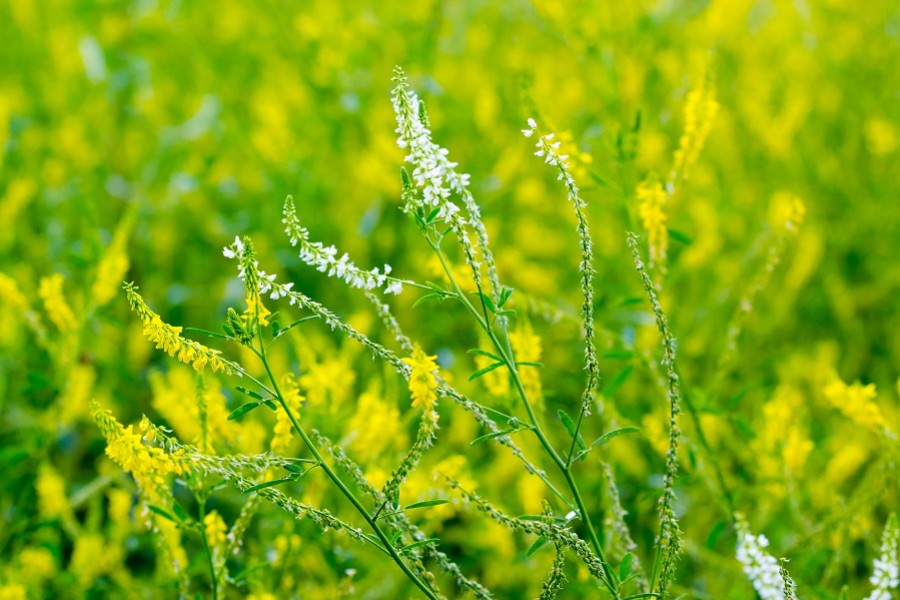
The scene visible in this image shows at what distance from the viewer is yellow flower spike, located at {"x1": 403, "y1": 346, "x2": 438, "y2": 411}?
1.21m

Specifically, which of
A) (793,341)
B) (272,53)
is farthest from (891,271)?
(272,53)

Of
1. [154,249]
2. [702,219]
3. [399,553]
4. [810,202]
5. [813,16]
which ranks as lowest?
[399,553]

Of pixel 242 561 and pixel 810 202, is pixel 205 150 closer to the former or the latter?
pixel 242 561

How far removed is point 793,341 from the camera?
318 centimetres

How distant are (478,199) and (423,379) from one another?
1.64 m

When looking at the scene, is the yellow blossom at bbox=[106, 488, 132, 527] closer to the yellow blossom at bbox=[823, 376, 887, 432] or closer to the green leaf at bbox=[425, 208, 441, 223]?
the green leaf at bbox=[425, 208, 441, 223]

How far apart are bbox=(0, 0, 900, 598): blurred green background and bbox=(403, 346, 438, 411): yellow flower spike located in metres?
0.76

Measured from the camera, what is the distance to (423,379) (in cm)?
121

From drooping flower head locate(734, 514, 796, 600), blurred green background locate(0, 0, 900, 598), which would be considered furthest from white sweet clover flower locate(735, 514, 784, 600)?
blurred green background locate(0, 0, 900, 598)

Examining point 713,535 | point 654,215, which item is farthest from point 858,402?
point 654,215

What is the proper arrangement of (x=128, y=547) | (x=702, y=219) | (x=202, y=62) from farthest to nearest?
(x=202, y=62)
(x=702, y=219)
(x=128, y=547)

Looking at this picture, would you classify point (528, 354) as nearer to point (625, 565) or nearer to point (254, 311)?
point (625, 565)

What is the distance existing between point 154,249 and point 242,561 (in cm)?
149

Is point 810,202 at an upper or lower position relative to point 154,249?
upper
